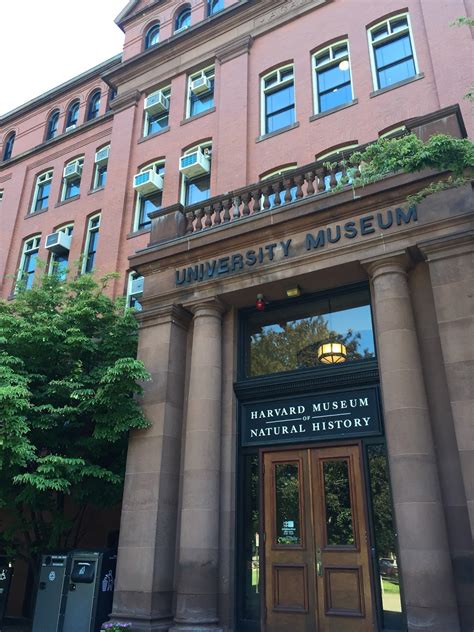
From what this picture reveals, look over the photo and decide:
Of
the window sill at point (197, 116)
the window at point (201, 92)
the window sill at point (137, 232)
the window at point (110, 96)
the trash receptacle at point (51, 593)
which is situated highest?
the window at point (110, 96)

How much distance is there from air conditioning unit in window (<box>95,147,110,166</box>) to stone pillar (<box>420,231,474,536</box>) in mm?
16191

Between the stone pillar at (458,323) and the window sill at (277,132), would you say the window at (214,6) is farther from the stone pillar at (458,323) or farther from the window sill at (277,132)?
the stone pillar at (458,323)

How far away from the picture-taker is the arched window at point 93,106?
2428 centimetres

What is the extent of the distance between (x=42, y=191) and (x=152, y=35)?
836 cm

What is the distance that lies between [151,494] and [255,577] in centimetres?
240

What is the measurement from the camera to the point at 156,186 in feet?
60.7

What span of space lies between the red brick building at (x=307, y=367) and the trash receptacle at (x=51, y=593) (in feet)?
4.74

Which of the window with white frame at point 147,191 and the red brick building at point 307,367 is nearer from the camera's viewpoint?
the red brick building at point 307,367

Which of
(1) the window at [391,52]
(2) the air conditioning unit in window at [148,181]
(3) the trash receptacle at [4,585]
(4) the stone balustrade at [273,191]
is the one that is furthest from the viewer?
(2) the air conditioning unit in window at [148,181]

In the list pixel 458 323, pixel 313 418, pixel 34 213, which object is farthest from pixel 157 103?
pixel 458 323

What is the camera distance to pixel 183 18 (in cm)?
2205

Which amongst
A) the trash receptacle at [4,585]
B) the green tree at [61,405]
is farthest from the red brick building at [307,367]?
the trash receptacle at [4,585]

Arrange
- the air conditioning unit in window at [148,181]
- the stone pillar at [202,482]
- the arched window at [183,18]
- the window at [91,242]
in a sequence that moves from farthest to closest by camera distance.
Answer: the arched window at [183,18] < the window at [91,242] < the air conditioning unit in window at [148,181] < the stone pillar at [202,482]

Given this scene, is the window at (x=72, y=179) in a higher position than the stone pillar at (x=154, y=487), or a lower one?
higher
